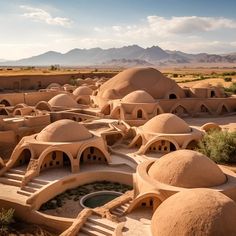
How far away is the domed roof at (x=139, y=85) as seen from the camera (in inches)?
1620

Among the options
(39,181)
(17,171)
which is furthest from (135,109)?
(39,181)

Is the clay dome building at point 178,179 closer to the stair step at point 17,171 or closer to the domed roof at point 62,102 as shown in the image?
the stair step at point 17,171

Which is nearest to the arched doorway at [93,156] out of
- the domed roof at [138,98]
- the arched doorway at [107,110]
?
the domed roof at [138,98]

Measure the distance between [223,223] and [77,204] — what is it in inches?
444

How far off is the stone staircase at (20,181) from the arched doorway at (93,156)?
4.58 meters

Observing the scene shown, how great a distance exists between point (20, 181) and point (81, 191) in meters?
4.09

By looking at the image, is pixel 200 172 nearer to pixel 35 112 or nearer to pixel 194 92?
pixel 35 112

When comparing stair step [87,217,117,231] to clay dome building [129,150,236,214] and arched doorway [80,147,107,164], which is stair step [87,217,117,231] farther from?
arched doorway [80,147,107,164]

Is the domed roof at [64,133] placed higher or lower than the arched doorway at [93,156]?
higher

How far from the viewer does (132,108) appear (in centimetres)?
→ 3509

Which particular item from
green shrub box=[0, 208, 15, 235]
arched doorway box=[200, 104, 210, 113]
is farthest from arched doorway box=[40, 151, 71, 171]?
arched doorway box=[200, 104, 210, 113]

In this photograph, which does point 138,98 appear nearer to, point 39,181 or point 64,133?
point 64,133

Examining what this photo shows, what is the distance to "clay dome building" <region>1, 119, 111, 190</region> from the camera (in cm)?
2247

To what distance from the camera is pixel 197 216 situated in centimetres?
1061
